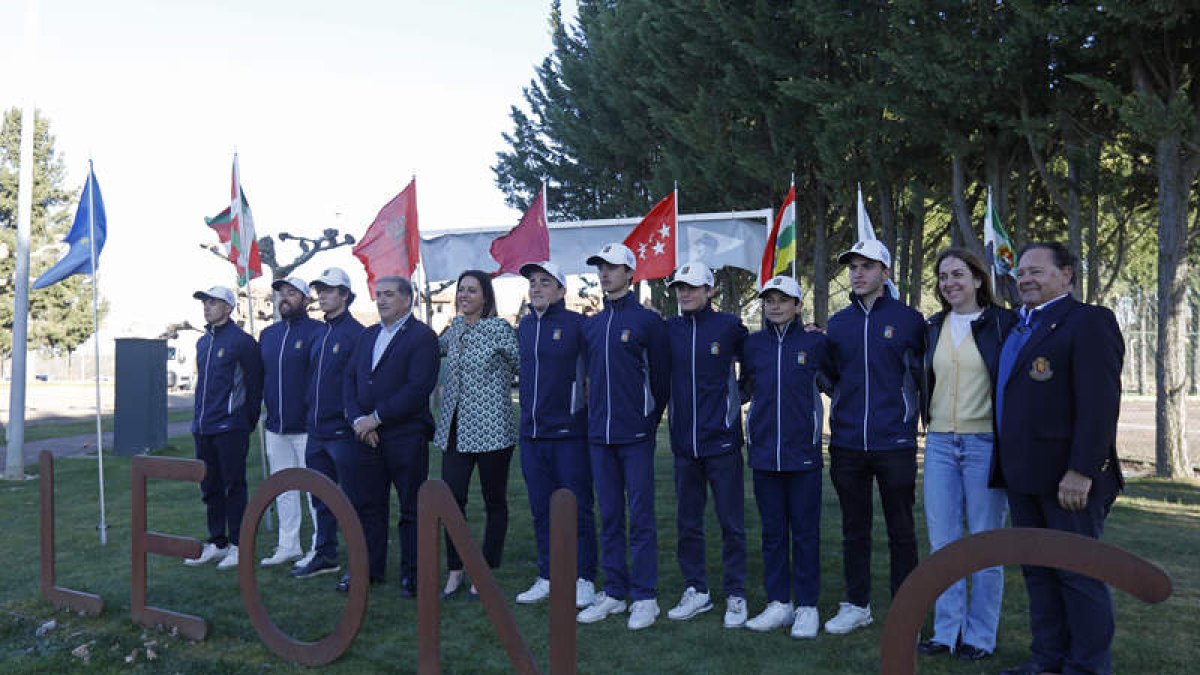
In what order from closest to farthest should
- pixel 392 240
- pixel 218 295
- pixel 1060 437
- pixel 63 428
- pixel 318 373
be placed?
pixel 1060 437
pixel 318 373
pixel 218 295
pixel 392 240
pixel 63 428

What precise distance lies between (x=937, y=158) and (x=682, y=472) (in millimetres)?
9890

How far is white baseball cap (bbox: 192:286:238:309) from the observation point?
7.14 m

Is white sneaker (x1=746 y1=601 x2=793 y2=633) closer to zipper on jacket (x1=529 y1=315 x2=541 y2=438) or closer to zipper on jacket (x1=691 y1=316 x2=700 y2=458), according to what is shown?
zipper on jacket (x1=691 y1=316 x2=700 y2=458)

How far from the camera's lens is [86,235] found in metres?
8.36

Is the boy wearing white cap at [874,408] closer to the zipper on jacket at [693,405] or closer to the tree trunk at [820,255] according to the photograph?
the zipper on jacket at [693,405]

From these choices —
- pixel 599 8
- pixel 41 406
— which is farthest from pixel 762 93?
pixel 41 406

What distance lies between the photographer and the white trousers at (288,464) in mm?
6945

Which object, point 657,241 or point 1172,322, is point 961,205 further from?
point 657,241

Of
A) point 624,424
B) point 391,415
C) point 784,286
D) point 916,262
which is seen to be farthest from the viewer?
point 916,262

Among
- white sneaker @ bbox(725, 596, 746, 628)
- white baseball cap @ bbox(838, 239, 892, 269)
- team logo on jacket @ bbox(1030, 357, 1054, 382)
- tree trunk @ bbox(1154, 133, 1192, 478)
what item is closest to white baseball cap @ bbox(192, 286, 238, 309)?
white sneaker @ bbox(725, 596, 746, 628)

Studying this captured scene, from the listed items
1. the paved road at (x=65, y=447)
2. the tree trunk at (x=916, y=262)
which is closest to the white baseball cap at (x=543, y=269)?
the tree trunk at (x=916, y=262)

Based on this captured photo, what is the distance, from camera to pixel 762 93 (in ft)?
48.9

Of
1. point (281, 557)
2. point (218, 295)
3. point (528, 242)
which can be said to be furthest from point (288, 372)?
point (528, 242)

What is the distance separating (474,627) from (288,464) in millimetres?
2404
